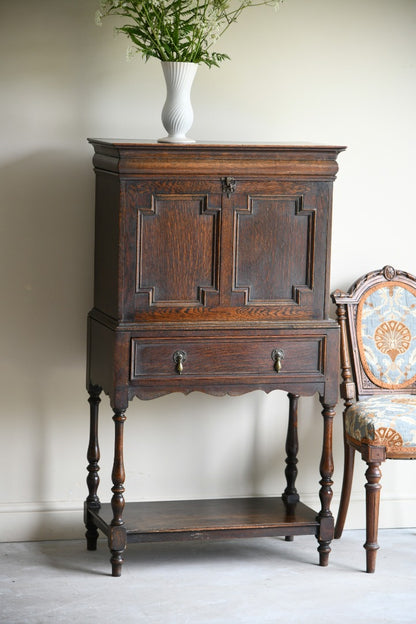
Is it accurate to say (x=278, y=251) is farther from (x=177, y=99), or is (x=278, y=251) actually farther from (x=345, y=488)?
(x=345, y=488)

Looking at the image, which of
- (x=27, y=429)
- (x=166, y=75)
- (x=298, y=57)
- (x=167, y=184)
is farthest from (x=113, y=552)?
(x=298, y=57)

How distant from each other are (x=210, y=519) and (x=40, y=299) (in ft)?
3.54

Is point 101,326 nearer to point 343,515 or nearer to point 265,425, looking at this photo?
point 265,425

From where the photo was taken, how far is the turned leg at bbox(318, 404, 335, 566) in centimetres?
379

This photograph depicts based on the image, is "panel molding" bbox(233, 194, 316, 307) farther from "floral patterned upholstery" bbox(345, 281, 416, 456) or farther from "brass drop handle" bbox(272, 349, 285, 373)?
"floral patterned upholstery" bbox(345, 281, 416, 456)

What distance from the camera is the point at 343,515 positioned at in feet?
13.6

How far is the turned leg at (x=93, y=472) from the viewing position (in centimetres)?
390

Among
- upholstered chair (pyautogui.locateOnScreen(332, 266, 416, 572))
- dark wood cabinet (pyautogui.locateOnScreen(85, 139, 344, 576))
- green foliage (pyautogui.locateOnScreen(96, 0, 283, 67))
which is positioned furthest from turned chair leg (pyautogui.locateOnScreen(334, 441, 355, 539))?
green foliage (pyautogui.locateOnScreen(96, 0, 283, 67))

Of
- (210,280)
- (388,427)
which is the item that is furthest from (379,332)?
(210,280)

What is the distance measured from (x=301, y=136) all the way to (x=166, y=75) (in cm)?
75


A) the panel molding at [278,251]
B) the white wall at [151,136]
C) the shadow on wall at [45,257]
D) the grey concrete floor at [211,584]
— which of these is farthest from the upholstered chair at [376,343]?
the shadow on wall at [45,257]

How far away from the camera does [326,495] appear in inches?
150

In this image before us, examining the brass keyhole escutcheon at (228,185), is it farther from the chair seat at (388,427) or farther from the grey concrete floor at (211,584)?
the grey concrete floor at (211,584)

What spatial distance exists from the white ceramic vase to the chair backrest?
0.95 metres
